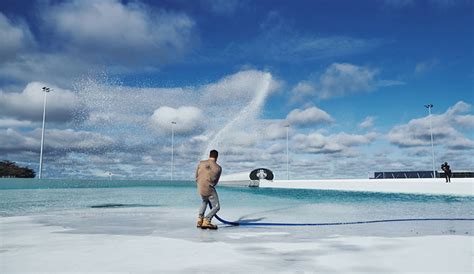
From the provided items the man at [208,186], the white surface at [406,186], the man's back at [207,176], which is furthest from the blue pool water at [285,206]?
the man's back at [207,176]

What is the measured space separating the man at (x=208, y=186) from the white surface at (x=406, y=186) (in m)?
25.1

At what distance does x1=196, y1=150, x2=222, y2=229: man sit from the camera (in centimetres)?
849

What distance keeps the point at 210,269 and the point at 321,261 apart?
1660mm

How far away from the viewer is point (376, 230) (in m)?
8.09

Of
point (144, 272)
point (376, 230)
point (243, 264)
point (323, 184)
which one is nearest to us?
point (144, 272)

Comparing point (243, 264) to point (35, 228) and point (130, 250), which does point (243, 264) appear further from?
point (35, 228)

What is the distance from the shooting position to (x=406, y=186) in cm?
3228

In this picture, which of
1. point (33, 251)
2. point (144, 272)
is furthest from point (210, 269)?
point (33, 251)

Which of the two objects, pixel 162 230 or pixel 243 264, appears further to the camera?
pixel 162 230

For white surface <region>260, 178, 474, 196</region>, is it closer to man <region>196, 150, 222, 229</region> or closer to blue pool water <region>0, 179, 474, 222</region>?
blue pool water <region>0, 179, 474, 222</region>

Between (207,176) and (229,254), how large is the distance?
324 centimetres

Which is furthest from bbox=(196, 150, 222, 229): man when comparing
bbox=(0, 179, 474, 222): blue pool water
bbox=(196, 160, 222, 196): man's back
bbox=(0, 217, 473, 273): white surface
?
bbox=(0, 179, 474, 222): blue pool water

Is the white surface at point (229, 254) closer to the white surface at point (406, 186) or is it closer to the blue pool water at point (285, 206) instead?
the blue pool water at point (285, 206)

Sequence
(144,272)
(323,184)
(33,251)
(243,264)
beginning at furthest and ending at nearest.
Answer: (323,184) < (33,251) < (243,264) < (144,272)
